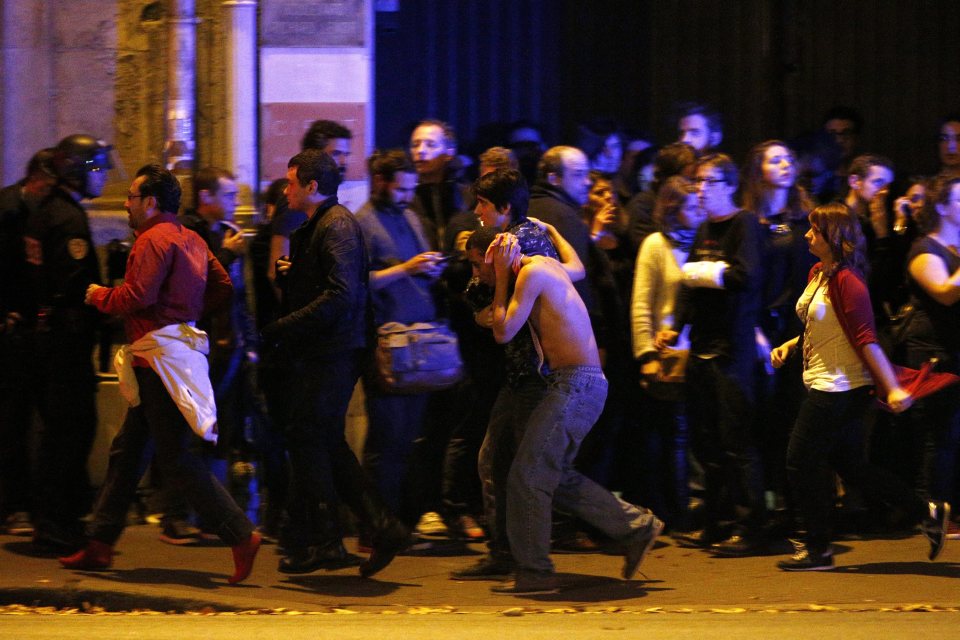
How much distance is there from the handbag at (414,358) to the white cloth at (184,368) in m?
0.88

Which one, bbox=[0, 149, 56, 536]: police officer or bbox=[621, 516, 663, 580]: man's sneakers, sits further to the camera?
bbox=[0, 149, 56, 536]: police officer

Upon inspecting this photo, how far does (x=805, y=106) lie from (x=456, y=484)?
4841 mm

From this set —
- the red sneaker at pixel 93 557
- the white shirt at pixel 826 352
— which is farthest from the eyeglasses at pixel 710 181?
the red sneaker at pixel 93 557

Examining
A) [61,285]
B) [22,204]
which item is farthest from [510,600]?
[22,204]

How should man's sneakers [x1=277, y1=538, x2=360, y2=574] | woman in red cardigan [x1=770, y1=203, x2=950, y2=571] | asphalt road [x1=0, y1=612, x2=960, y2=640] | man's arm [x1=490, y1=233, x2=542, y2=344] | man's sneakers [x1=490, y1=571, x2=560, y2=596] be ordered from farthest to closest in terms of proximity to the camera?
man's sneakers [x1=277, y1=538, x2=360, y2=574]
woman in red cardigan [x1=770, y1=203, x2=950, y2=571]
man's sneakers [x1=490, y1=571, x2=560, y2=596]
man's arm [x1=490, y1=233, x2=542, y2=344]
asphalt road [x1=0, y1=612, x2=960, y2=640]

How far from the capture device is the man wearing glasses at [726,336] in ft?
23.9

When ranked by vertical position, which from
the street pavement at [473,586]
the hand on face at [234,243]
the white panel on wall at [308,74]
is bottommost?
the street pavement at [473,586]

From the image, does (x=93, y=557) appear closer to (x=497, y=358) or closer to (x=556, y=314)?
(x=497, y=358)

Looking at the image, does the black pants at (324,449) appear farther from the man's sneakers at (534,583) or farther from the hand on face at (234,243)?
the hand on face at (234,243)

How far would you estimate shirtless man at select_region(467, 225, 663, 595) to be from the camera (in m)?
6.50

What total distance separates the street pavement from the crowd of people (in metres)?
0.13

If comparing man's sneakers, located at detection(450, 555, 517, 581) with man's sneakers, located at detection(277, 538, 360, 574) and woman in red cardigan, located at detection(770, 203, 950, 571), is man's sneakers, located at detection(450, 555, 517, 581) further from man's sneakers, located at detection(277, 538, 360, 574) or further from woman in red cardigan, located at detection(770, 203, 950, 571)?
woman in red cardigan, located at detection(770, 203, 950, 571)

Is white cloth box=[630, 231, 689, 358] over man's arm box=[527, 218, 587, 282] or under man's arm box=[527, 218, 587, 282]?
under

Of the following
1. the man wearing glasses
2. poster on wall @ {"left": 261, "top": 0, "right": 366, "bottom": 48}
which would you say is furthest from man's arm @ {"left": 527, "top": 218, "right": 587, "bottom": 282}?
poster on wall @ {"left": 261, "top": 0, "right": 366, "bottom": 48}
